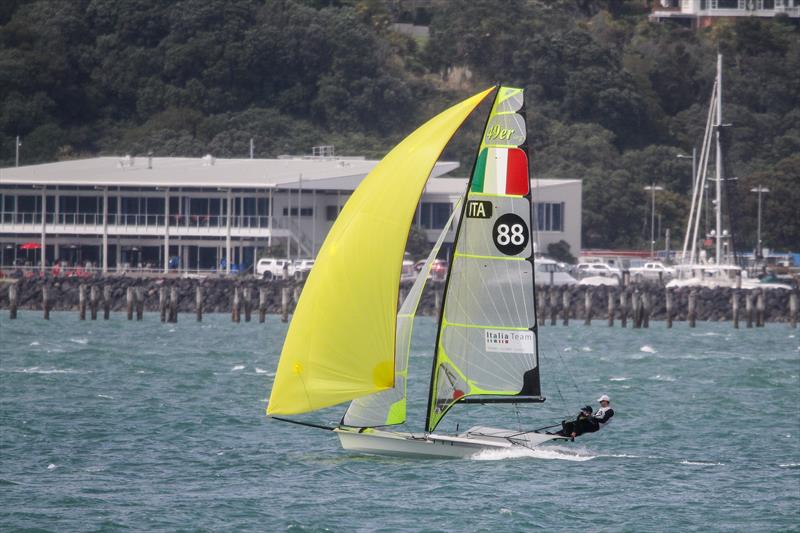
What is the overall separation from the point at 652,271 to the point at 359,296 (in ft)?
179

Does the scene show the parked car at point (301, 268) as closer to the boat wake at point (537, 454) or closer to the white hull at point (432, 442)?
the boat wake at point (537, 454)

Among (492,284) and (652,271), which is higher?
(492,284)

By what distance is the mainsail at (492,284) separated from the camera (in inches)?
911

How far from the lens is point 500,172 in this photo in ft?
76.0

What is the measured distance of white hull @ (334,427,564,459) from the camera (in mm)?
23250

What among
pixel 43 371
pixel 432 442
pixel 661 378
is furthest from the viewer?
pixel 661 378

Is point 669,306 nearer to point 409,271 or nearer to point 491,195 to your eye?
point 409,271

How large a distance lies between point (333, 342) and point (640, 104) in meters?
87.9

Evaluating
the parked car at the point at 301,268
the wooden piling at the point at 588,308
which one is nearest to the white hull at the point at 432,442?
the wooden piling at the point at 588,308

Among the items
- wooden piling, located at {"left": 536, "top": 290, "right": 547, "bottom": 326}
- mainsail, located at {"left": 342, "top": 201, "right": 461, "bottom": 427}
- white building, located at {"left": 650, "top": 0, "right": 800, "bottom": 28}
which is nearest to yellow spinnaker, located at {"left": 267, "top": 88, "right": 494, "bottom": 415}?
mainsail, located at {"left": 342, "top": 201, "right": 461, "bottom": 427}

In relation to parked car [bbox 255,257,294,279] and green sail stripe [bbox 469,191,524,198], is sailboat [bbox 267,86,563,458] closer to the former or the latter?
green sail stripe [bbox 469,191,524,198]

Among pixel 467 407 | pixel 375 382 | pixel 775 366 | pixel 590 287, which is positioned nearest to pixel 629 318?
pixel 590 287

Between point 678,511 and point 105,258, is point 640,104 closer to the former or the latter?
point 105,258

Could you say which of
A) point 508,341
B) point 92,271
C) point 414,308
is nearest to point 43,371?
point 414,308
